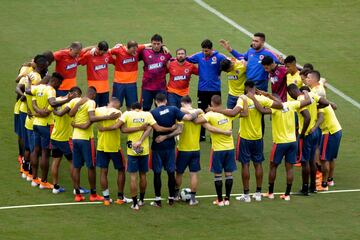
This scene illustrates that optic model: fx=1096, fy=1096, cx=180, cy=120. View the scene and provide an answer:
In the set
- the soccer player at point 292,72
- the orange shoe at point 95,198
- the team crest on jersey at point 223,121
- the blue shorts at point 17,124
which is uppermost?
the soccer player at point 292,72

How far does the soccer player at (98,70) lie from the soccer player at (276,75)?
4.02 m

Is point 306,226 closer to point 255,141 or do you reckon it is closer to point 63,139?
point 255,141

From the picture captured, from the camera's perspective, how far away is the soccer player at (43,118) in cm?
2412

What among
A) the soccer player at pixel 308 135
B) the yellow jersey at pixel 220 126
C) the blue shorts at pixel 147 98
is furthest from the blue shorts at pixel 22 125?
the soccer player at pixel 308 135

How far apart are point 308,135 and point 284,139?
0.77 meters

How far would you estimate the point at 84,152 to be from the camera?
23328mm

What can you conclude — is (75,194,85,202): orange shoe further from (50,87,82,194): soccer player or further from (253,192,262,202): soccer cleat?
(253,192,262,202): soccer cleat

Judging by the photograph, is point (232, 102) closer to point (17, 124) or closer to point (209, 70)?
point (209, 70)

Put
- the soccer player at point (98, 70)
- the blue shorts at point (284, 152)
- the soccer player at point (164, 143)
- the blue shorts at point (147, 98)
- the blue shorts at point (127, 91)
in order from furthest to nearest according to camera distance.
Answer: the blue shorts at point (127, 91) → the blue shorts at point (147, 98) → the soccer player at point (98, 70) → the blue shorts at point (284, 152) → the soccer player at point (164, 143)

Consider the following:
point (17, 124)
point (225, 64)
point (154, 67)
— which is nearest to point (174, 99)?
point (154, 67)

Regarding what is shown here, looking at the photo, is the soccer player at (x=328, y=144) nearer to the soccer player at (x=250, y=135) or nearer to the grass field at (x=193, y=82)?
the grass field at (x=193, y=82)

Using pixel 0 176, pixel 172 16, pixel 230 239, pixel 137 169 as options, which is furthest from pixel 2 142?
pixel 172 16

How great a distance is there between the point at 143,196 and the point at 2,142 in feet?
19.0

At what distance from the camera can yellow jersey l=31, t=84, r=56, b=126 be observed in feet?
79.0
